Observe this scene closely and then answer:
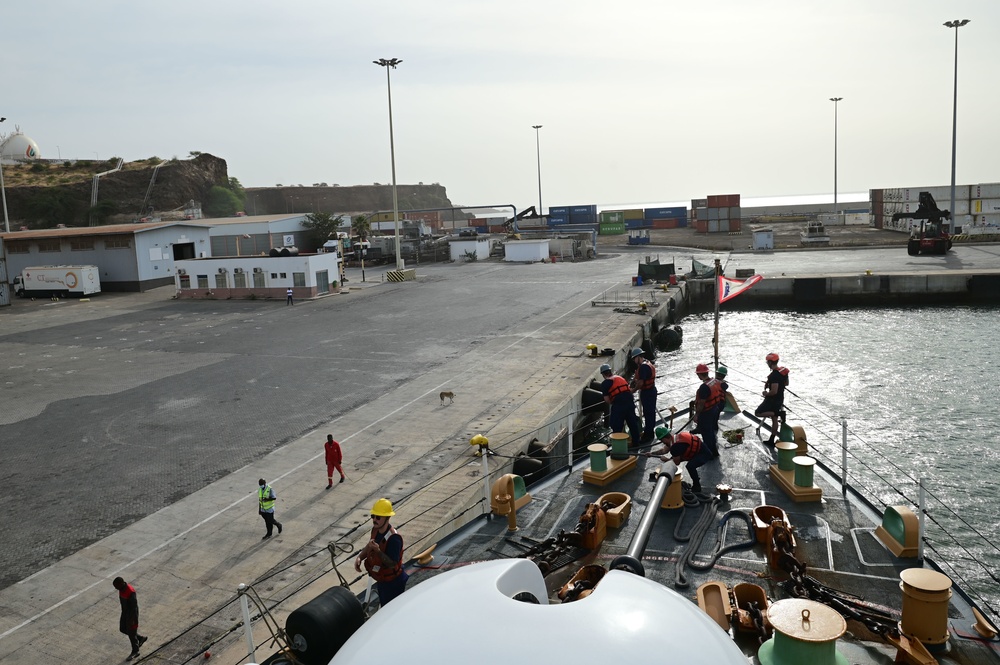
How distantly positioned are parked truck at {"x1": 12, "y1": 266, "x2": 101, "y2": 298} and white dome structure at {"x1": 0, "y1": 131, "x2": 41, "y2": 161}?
7450 centimetres

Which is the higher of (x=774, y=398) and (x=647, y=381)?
(x=647, y=381)

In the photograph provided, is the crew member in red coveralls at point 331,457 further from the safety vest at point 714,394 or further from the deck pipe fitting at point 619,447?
the safety vest at point 714,394

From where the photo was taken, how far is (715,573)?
837 cm

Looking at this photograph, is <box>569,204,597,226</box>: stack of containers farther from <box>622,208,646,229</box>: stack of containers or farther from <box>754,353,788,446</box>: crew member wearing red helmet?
<box>754,353,788,446</box>: crew member wearing red helmet

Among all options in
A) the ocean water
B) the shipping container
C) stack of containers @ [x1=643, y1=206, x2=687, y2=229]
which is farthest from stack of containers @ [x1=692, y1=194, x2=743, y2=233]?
the ocean water

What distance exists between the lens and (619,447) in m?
11.5

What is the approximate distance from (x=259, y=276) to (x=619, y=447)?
132ft

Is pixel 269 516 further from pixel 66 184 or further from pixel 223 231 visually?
pixel 66 184

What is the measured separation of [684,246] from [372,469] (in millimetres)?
60849

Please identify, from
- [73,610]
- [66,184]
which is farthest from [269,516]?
[66,184]

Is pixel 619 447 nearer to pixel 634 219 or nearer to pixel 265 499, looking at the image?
pixel 265 499

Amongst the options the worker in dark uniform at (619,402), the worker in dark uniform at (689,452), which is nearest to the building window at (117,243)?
the worker in dark uniform at (619,402)

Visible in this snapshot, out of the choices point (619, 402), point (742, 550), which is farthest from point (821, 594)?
point (619, 402)

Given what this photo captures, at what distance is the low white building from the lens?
46.8 metres
